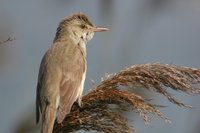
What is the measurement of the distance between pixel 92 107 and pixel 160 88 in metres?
0.53

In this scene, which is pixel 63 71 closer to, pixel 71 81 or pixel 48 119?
pixel 71 81

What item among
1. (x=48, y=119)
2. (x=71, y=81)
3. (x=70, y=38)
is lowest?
(x=48, y=119)

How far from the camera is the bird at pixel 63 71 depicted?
3.87 metres

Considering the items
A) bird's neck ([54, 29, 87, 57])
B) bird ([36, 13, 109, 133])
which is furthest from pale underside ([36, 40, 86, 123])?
bird's neck ([54, 29, 87, 57])

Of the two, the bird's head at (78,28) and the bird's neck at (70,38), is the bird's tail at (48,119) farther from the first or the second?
the bird's head at (78,28)

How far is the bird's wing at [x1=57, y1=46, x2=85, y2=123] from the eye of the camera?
3950mm

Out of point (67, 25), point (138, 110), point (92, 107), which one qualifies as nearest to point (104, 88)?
point (92, 107)

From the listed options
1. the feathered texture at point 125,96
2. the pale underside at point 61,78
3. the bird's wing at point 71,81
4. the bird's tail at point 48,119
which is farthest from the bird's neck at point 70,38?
the feathered texture at point 125,96

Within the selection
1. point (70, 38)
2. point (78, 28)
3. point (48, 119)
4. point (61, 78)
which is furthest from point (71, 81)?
point (78, 28)

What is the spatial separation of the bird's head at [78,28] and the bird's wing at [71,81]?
1.54 feet

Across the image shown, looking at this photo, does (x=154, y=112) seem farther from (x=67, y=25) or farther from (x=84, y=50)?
(x=67, y=25)

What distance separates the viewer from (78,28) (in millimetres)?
5320

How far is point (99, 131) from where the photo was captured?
9.46 ft

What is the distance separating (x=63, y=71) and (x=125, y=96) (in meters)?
1.49
